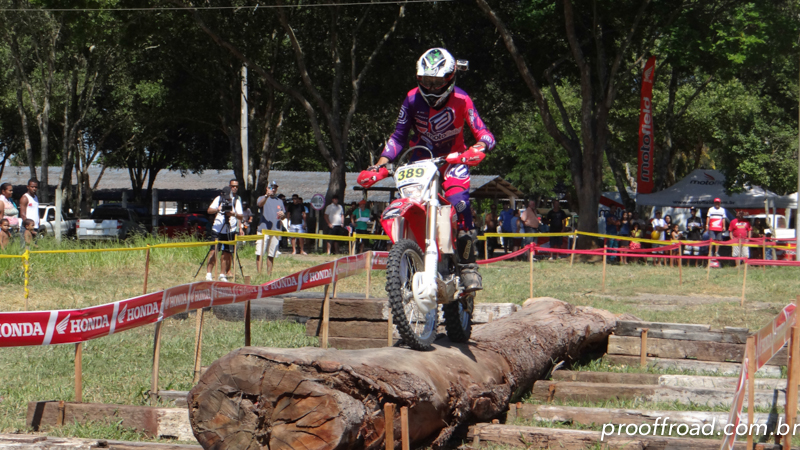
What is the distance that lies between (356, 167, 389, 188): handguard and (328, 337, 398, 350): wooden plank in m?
2.17

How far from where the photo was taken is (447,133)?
6340 mm

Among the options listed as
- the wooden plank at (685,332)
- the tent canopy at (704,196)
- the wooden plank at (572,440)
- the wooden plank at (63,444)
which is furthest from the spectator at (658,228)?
the wooden plank at (63,444)

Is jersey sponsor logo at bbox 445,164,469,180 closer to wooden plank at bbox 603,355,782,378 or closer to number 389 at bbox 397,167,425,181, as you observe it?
number 389 at bbox 397,167,425,181

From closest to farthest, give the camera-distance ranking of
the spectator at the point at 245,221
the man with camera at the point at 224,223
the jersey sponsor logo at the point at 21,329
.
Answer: the jersey sponsor logo at the point at 21,329 < the man with camera at the point at 224,223 < the spectator at the point at 245,221

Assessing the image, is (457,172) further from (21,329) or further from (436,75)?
(21,329)

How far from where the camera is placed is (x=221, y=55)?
89.5ft

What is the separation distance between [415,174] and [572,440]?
2211 mm

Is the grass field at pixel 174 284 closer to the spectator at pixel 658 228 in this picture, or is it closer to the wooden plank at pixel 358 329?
the wooden plank at pixel 358 329

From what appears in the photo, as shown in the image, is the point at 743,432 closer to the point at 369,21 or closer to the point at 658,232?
the point at 658,232

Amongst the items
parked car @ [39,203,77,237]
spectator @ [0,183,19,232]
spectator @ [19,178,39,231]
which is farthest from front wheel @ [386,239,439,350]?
parked car @ [39,203,77,237]

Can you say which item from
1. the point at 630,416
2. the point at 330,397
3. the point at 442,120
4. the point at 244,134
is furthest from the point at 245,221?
the point at 330,397

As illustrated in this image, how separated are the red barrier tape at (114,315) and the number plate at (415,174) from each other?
1.51m

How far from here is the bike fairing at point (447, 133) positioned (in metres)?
6.18

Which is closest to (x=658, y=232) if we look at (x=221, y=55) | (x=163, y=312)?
(x=221, y=55)
